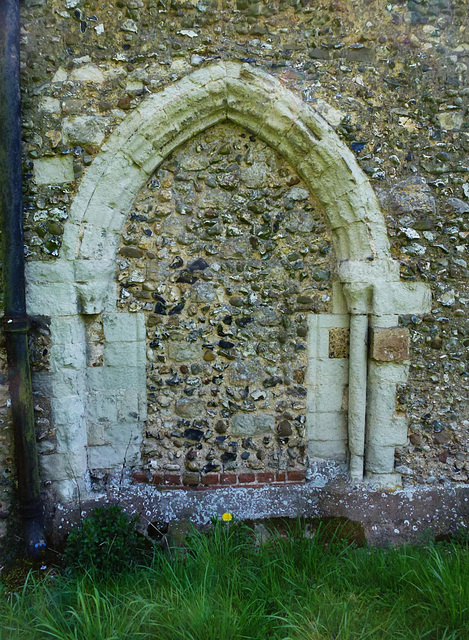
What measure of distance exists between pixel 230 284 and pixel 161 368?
0.72 metres

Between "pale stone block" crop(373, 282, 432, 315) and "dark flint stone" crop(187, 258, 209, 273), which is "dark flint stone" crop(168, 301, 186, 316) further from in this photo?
"pale stone block" crop(373, 282, 432, 315)

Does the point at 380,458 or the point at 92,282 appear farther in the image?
the point at 380,458

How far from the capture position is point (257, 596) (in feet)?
7.66

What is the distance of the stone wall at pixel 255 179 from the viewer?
2721mm

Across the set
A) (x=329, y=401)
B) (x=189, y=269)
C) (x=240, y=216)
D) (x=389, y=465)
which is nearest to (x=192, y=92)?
(x=240, y=216)

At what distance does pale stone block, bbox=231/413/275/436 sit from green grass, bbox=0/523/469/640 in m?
0.60

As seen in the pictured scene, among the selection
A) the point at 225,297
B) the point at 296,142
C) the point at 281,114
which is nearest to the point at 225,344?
the point at 225,297

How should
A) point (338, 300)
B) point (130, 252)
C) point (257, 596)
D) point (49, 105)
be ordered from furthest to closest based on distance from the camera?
point (338, 300)
point (130, 252)
point (49, 105)
point (257, 596)

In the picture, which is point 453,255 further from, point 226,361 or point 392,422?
point 226,361

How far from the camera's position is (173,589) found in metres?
2.34

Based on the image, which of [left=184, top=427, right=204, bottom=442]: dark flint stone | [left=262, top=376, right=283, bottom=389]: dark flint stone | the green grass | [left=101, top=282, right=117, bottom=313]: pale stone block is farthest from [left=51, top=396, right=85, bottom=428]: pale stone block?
[left=262, top=376, right=283, bottom=389]: dark flint stone

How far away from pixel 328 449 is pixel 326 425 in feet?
0.57

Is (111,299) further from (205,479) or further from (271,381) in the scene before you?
(205,479)

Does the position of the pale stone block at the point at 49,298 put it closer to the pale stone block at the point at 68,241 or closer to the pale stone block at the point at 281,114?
the pale stone block at the point at 68,241
